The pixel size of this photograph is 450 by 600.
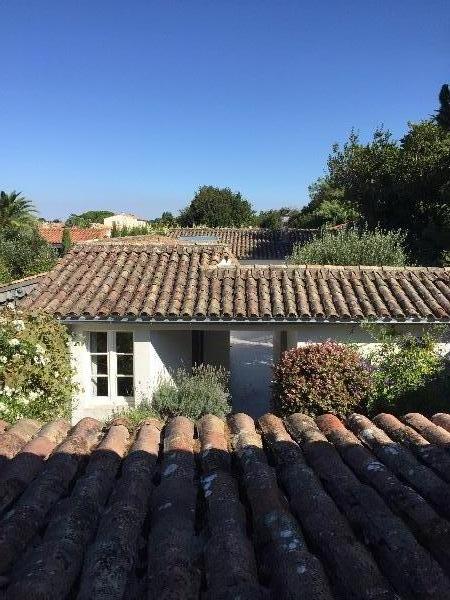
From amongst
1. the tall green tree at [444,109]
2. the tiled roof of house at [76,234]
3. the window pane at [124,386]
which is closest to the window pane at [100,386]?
the window pane at [124,386]

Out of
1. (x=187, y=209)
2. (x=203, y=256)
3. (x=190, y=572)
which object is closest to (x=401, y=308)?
(x=203, y=256)

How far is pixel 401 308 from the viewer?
11.2 metres

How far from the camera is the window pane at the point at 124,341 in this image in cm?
1197

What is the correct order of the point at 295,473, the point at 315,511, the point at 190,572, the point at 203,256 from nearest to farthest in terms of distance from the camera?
1. the point at 190,572
2. the point at 315,511
3. the point at 295,473
4. the point at 203,256

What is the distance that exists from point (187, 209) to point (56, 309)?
5942 cm

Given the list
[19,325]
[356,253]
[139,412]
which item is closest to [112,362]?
[139,412]

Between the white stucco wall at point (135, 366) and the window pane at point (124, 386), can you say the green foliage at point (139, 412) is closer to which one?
the white stucco wall at point (135, 366)

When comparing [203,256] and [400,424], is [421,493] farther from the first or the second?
[203,256]

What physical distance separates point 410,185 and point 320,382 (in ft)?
62.4

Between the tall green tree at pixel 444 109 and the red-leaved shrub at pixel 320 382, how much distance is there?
65.7 feet

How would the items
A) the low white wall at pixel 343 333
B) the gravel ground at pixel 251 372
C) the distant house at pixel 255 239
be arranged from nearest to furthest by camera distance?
the low white wall at pixel 343 333 < the gravel ground at pixel 251 372 < the distant house at pixel 255 239

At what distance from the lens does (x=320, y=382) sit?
971cm

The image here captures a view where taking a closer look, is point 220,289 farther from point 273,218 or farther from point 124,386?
point 273,218

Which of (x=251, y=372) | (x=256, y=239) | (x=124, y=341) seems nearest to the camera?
(x=124, y=341)
